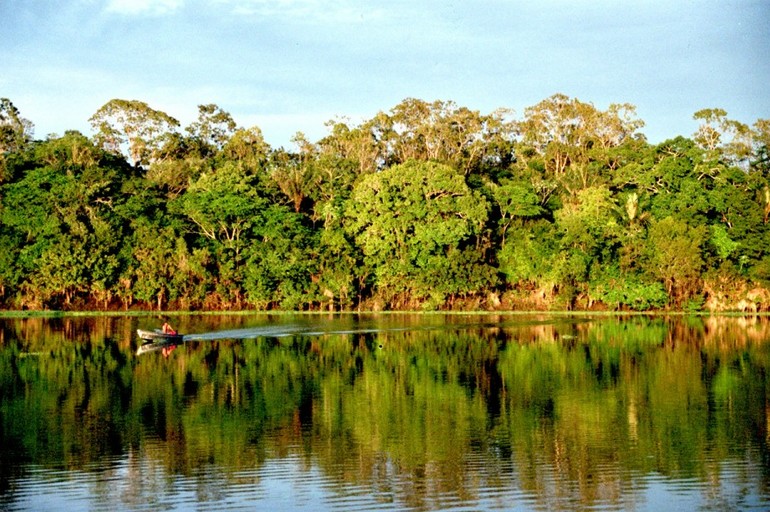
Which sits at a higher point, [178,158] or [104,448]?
[178,158]

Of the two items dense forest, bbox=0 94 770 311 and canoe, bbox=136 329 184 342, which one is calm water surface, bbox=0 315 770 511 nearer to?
canoe, bbox=136 329 184 342

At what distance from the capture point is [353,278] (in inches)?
2135

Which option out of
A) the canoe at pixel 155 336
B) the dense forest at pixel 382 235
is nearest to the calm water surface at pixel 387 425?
the canoe at pixel 155 336

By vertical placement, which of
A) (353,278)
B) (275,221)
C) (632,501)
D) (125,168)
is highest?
(125,168)

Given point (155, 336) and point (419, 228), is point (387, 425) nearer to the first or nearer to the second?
point (155, 336)

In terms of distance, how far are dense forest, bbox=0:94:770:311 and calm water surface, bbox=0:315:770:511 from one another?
1784cm

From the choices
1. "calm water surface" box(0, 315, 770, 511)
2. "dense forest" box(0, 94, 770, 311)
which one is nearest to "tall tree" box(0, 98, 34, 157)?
"dense forest" box(0, 94, 770, 311)

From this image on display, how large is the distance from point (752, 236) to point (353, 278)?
2223cm

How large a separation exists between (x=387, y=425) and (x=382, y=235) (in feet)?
120

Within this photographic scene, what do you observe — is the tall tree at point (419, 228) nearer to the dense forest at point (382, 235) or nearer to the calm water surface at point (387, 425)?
the dense forest at point (382, 235)

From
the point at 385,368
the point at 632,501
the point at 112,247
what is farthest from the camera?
the point at 112,247

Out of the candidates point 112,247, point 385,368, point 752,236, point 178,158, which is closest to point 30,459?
point 385,368

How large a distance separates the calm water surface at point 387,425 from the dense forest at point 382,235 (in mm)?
17845

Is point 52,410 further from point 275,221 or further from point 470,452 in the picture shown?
point 275,221
